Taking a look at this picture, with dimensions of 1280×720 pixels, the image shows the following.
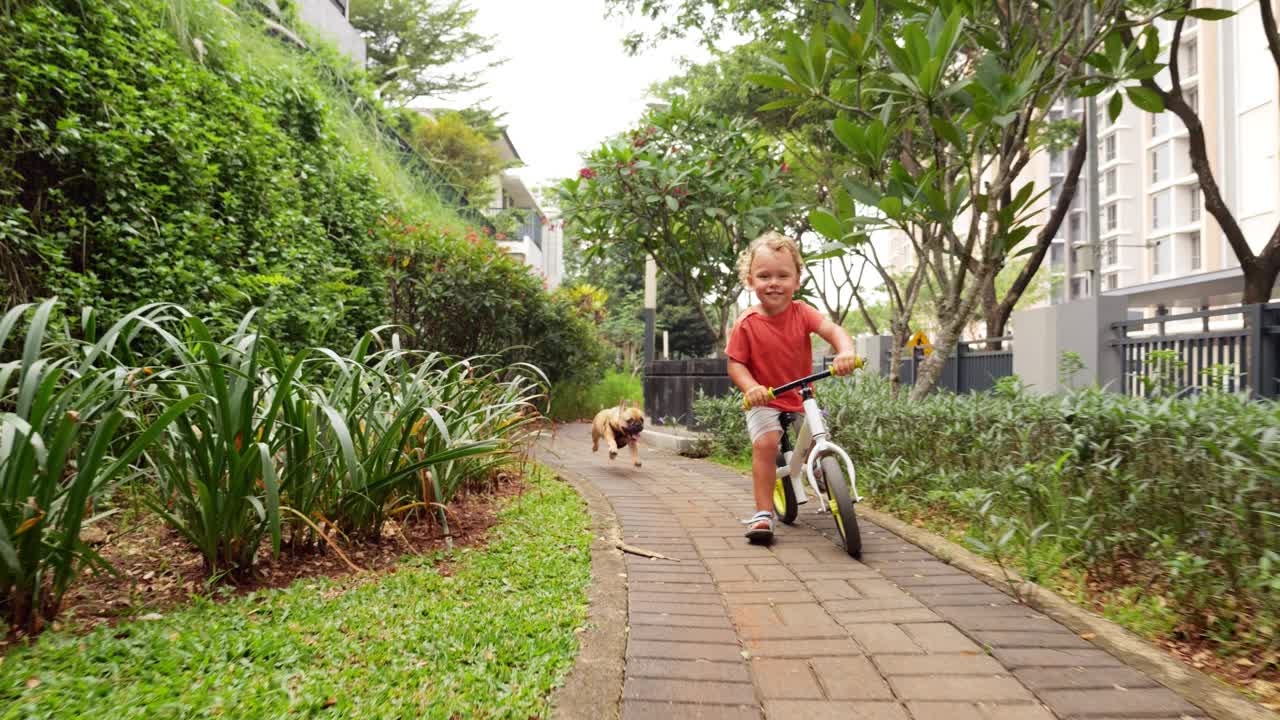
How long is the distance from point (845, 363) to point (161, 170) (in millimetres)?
3988

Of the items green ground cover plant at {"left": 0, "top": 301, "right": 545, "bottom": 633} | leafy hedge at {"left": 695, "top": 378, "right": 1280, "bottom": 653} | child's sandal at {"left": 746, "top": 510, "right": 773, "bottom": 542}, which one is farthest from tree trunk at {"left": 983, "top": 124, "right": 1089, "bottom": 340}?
green ground cover plant at {"left": 0, "top": 301, "right": 545, "bottom": 633}

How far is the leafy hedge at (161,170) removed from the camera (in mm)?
3824

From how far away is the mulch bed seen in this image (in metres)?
2.52

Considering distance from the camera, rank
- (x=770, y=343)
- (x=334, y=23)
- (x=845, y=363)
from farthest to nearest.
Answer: (x=334, y=23) → (x=770, y=343) → (x=845, y=363)

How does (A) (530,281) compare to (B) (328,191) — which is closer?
(B) (328,191)

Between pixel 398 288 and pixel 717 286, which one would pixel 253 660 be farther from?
pixel 717 286

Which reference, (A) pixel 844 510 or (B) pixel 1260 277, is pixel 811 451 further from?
(B) pixel 1260 277

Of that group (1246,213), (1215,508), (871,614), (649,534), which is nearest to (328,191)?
(649,534)

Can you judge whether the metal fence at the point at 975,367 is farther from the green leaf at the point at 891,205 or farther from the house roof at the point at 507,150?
the house roof at the point at 507,150

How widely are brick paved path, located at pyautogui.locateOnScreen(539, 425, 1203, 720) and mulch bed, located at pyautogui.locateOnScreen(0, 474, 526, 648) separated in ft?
3.33

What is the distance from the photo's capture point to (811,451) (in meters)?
4.17

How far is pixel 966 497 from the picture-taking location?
3.53 metres

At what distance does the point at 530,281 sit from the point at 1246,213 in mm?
30463

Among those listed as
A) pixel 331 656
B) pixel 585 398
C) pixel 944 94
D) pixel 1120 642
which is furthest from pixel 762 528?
pixel 585 398
